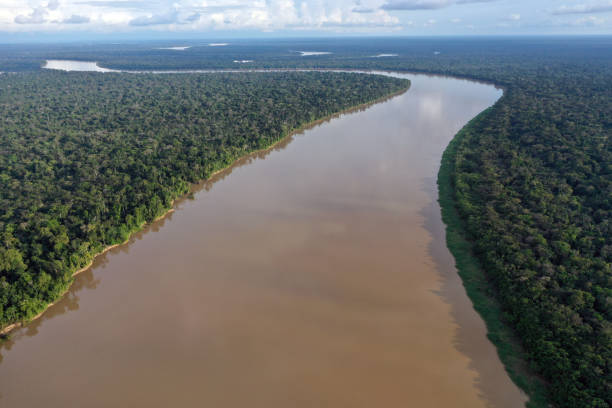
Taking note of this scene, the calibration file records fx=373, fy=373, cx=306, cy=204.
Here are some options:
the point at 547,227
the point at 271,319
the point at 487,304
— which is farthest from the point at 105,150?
the point at 547,227

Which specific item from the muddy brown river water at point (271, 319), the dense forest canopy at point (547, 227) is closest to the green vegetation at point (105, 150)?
the dense forest canopy at point (547, 227)

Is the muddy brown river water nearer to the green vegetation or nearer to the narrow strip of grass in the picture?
the narrow strip of grass

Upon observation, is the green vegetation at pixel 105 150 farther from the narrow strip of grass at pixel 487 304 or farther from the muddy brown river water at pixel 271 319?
the narrow strip of grass at pixel 487 304

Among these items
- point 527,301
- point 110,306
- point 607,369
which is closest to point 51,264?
point 110,306

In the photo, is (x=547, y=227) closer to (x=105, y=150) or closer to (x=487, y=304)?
(x=487, y=304)

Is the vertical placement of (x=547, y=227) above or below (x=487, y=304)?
above

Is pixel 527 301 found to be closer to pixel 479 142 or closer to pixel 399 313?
pixel 399 313

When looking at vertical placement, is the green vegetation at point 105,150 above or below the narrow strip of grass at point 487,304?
above
